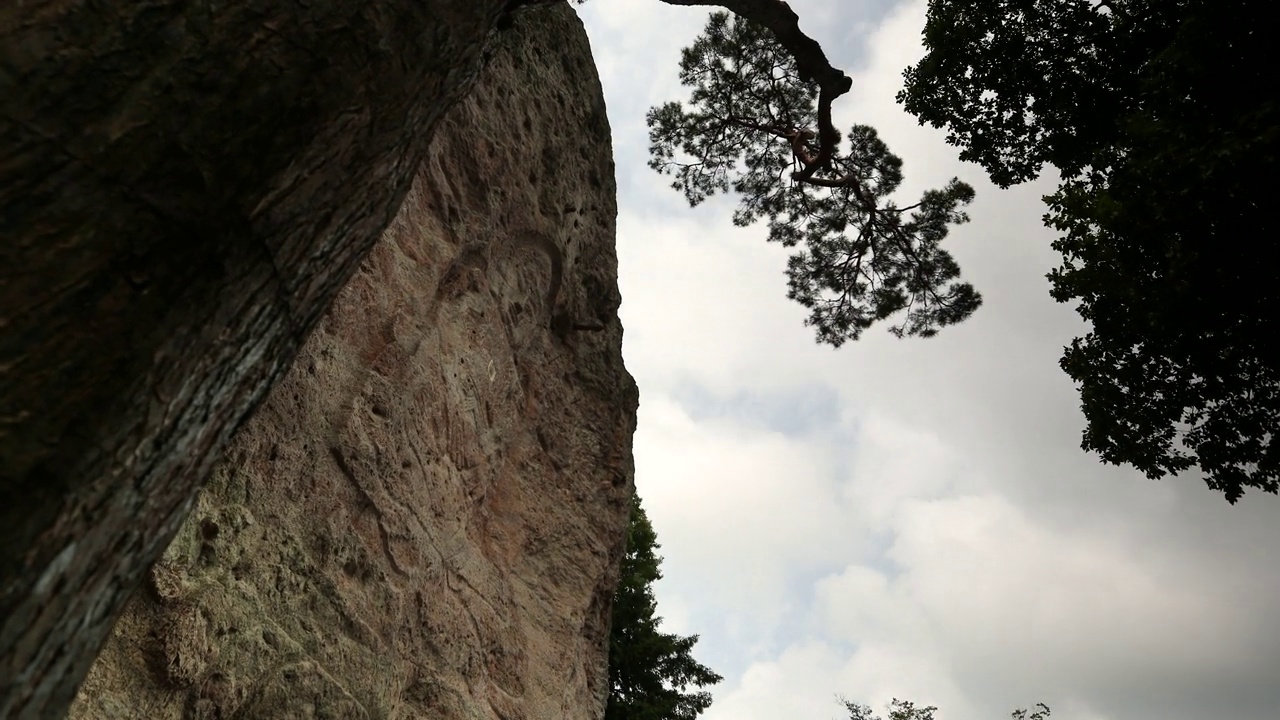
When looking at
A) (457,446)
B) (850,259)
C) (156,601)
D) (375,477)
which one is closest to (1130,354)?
(850,259)

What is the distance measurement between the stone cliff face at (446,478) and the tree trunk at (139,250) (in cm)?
139

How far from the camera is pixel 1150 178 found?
6.21 meters

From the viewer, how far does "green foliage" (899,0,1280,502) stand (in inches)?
236

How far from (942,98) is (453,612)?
659 cm

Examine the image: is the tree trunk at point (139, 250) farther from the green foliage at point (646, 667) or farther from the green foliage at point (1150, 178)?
the green foliage at point (646, 667)

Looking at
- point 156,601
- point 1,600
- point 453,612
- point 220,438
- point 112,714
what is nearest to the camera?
point 1,600

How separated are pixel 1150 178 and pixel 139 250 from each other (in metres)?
6.53

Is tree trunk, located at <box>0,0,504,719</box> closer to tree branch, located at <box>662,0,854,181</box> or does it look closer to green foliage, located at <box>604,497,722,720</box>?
tree branch, located at <box>662,0,854,181</box>

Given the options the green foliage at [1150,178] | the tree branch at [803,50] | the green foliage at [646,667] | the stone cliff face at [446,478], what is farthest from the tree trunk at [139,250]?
the green foliage at [646,667]

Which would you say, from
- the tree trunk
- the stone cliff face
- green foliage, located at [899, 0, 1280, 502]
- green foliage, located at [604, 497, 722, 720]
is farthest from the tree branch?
green foliage, located at [604, 497, 722, 720]

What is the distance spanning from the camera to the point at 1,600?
4.72 feet

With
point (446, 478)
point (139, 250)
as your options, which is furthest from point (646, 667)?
point (139, 250)

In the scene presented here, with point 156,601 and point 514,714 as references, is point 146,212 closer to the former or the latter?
point 156,601

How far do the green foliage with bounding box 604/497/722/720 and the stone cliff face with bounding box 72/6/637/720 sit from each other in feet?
20.6
